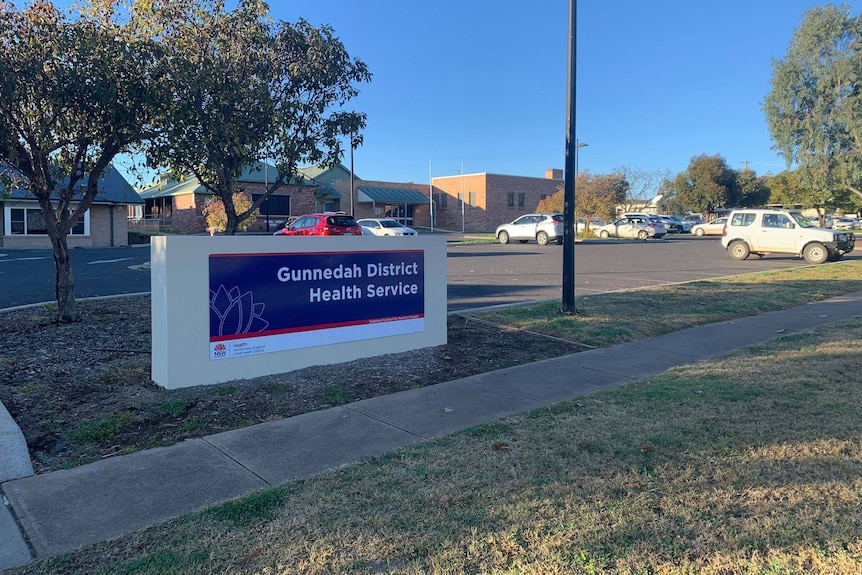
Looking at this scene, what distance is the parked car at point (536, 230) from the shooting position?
106 ft

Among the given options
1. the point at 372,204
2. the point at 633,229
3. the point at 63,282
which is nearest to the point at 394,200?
the point at 372,204

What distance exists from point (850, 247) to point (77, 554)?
24.7 metres

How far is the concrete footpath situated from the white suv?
56.3 ft

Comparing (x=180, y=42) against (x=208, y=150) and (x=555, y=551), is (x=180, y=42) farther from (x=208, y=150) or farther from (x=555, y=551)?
(x=555, y=551)

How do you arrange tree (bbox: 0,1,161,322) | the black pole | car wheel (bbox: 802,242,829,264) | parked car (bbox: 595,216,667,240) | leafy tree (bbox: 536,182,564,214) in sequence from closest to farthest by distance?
tree (bbox: 0,1,161,322) → the black pole → car wheel (bbox: 802,242,829,264) → parked car (bbox: 595,216,667,240) → leafy tree (bbox: 536,182,564,214)

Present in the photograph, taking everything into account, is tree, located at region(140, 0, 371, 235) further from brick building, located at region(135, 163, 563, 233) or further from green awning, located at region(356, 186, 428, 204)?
green awning, located at region(356, 186, 428, 204)

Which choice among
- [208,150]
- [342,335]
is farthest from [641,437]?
[208,150]

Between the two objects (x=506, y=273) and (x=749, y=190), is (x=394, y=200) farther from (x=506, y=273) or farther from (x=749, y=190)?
(x=506, y=273)

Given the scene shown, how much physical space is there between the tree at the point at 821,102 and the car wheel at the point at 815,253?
8.08 metres

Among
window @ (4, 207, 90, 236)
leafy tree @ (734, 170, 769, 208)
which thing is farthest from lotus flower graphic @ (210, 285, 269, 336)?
leafy tree @ (734, 170, 769, 208)

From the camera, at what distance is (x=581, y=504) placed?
3602 mm

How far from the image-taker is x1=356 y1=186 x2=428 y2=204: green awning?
5191 cm

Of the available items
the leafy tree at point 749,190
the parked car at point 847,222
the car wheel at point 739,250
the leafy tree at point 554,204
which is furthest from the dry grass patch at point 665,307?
the parked car at point 847,222

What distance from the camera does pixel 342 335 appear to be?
23.6 ft
